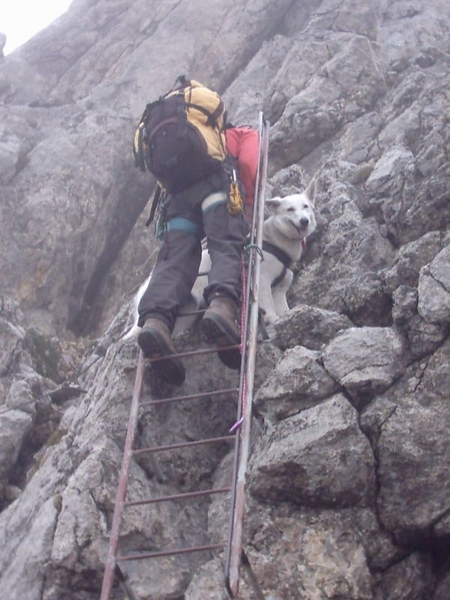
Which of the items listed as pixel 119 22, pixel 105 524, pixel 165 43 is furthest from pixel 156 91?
pixel 105 524

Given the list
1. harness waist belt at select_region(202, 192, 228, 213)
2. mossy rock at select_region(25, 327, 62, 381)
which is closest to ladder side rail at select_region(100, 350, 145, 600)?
harness waist belt at select_region(202, 192, 228, 213)

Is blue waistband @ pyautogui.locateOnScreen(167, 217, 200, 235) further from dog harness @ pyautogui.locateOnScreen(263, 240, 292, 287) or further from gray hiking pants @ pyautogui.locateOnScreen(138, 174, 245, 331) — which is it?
dog harness @ pyautogui.locateOnScreen(263, 240, 292, 287)

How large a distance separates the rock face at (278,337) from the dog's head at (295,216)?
0.48 metres

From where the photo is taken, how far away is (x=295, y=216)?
10281 mm

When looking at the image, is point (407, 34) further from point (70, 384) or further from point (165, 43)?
point (70, 384)

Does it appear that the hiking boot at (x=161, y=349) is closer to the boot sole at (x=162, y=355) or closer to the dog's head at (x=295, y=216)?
the boot sole at (x=162, y=355)

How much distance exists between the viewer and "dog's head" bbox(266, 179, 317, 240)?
10242mm

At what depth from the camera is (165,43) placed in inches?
845

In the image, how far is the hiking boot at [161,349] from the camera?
7.81 m

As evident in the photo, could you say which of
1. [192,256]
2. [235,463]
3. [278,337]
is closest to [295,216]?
[192,256]

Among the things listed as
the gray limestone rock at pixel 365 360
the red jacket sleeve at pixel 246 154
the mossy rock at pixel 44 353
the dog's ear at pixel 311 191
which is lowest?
the mossy rock at pixel 44 353

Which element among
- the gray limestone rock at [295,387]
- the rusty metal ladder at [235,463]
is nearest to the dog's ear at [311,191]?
the rusty metal ladder at [235,463]

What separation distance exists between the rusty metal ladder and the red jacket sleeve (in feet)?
3.05

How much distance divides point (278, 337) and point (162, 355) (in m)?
1.36
